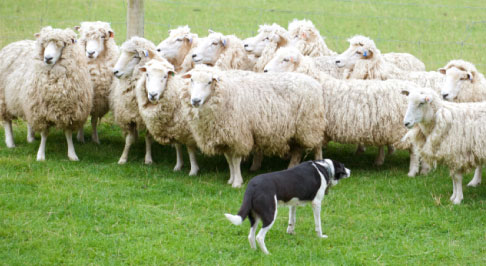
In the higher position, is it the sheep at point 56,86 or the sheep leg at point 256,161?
the sheep at point 56,86

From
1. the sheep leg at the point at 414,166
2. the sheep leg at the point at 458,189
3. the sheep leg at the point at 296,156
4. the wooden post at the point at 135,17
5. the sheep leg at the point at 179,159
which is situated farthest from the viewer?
the wooden post at the point at 135,17

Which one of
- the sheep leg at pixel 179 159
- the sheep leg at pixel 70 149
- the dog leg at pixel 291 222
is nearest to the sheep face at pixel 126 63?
the sheep leg at pixel 70 149

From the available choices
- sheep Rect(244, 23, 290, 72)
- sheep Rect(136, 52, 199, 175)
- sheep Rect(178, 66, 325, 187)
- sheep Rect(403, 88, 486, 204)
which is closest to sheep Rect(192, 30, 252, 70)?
sheep Rect(244, 23, 290, 72)

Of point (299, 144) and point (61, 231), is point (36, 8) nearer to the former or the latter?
point (299, 144)

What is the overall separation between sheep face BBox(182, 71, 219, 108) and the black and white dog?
6.00ft

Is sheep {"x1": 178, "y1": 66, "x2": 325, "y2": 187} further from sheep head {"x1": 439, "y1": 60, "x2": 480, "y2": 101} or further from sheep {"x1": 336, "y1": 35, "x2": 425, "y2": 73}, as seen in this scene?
sheep head {"x1": 439, "y1": 60, "x2": 480, "y2": 101}

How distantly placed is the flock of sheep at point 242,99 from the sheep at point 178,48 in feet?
0.06

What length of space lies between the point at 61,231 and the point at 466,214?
416cm

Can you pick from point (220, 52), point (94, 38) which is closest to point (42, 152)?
point (94, 38)

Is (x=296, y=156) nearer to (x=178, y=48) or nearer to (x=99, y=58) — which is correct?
(x=178, y=48)

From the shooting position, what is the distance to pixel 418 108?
6793mm

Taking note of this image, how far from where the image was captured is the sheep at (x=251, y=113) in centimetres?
738

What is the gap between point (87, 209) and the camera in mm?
6488

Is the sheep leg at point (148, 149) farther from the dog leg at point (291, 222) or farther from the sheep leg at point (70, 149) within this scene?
the dog leg at point (291, 222)
